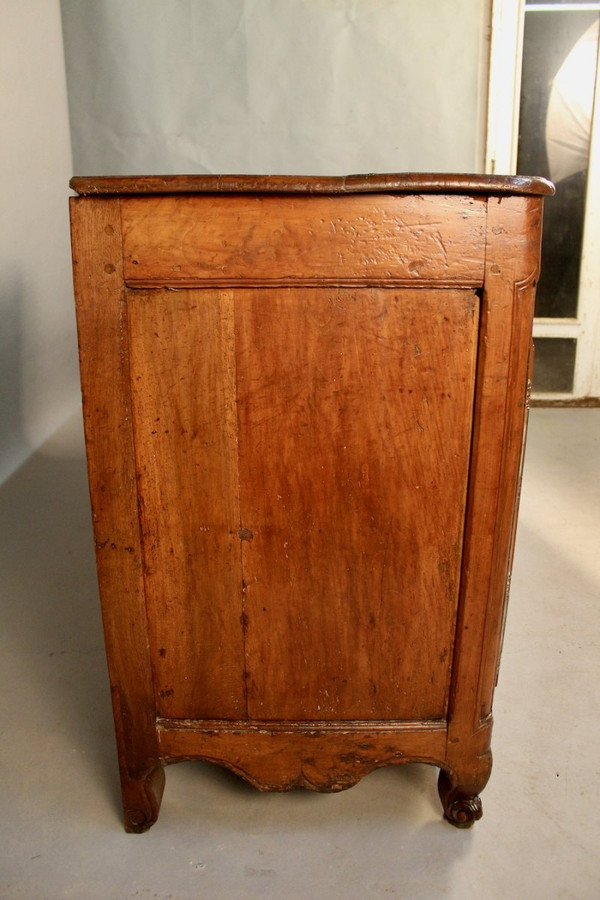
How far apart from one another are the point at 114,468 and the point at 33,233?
2.50 meters

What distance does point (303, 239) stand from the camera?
1060 mm

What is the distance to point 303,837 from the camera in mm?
1317

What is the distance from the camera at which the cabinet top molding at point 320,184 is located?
1.03 metres

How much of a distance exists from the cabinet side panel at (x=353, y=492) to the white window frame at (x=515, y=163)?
2929 millimetres

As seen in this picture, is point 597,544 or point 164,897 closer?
point 164,897

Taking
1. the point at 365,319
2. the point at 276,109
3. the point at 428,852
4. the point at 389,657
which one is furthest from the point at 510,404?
the point at 276,109

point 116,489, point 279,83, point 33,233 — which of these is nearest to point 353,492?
point 116,489

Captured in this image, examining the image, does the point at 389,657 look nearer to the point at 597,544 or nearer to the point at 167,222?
the point at 167,222

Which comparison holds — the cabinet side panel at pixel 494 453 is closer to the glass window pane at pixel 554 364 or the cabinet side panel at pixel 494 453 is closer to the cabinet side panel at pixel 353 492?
the cabinet side panel at pixel 353 492

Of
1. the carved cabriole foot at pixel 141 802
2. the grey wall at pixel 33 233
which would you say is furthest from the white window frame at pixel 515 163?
the carved cabriole foot at pixel 141 802

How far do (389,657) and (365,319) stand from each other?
524mm

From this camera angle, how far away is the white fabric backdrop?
358cm

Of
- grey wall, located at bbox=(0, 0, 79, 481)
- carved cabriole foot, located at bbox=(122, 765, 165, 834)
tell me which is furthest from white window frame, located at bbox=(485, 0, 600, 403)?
carved cabriole foot, located at bbox=(122, 765, 165, 834)

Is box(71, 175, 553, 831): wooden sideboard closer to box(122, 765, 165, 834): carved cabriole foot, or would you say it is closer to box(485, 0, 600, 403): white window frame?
box(122, 765, 165, 834): carved cabriole foot
